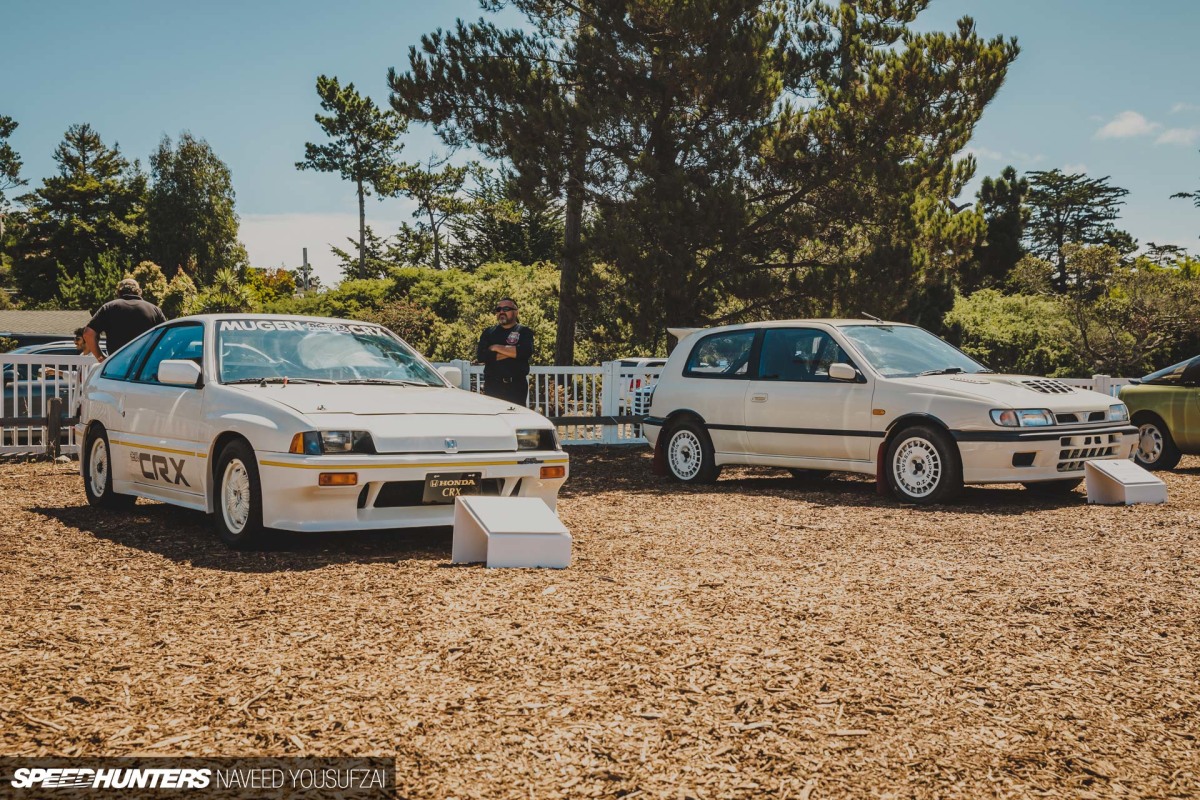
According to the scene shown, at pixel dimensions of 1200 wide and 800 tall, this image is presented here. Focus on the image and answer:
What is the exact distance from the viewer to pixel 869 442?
10.2 meters

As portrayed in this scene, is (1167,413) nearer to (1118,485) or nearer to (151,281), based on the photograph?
(1118,485)

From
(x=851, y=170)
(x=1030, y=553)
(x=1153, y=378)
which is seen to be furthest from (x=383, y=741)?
(x=851, y=170)

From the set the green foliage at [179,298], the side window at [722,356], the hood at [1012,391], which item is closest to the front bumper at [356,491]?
the hood at [1012,391]

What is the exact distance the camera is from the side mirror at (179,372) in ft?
23.7

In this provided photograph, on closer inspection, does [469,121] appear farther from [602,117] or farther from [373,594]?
[373,594]

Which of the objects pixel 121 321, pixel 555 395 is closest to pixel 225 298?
pixel 555 395

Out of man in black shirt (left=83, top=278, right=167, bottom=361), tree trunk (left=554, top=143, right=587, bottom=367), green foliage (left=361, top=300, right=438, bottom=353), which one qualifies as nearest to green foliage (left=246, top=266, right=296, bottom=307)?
green foliage (left=361, top=300, right=438, bottom=353)

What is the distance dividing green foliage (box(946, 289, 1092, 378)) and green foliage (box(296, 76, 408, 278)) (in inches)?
1302

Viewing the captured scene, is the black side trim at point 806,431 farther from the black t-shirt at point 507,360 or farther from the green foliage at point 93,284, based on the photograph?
the green foliage at point 93,284

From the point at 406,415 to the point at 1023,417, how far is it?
5.44 m

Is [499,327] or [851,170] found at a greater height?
[851,170]

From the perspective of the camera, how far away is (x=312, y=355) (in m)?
7.72

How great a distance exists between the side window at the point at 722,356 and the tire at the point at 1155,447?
17.6ft

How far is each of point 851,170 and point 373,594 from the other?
487 inches
